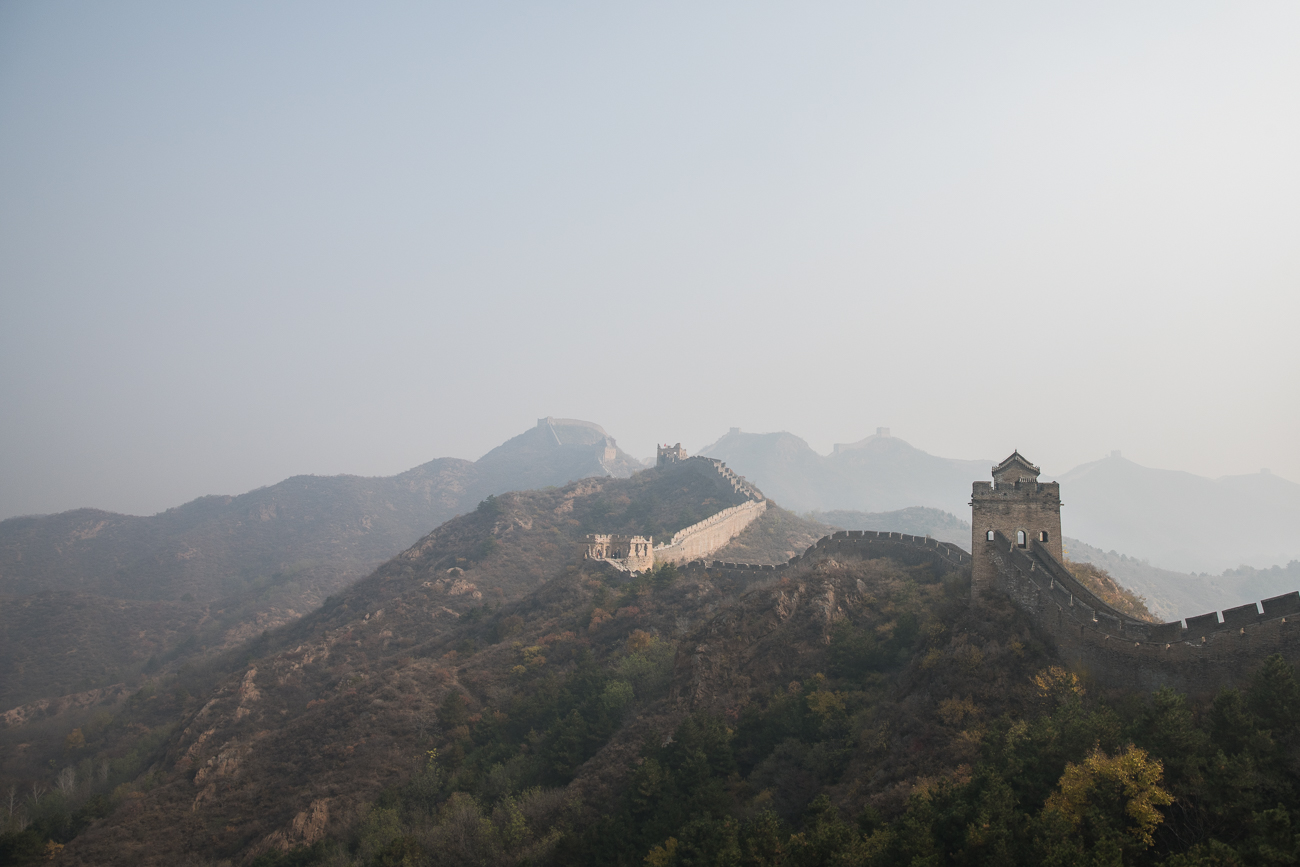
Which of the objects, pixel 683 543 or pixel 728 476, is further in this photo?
pixel 728 476

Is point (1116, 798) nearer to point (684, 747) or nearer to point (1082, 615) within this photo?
point (1082, 615)

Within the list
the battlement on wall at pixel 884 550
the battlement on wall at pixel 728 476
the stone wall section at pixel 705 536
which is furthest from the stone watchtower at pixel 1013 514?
the battlement on wall at pixel 728 476

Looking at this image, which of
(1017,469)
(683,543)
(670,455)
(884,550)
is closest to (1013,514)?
(1017,469)

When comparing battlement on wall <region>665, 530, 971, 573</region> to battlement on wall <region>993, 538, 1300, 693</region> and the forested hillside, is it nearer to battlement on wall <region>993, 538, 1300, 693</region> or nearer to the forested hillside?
the forested hillside

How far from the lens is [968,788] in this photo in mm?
15508

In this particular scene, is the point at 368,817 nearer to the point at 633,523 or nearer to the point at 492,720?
the point at 492,720

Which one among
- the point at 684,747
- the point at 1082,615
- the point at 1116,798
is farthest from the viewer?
the point at 684,747

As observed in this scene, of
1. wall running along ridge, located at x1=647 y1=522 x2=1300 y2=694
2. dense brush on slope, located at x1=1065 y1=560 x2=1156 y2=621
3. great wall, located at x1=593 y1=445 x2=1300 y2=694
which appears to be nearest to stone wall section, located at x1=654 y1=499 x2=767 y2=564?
great wall, located at x1=593 y1=445 x2=1300 y2=694

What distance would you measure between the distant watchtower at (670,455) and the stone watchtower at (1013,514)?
84545 mm

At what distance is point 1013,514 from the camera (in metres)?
22.9

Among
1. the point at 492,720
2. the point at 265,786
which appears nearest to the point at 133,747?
the point at 265,786

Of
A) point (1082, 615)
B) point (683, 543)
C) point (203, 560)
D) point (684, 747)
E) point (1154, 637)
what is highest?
point (1082, 615)

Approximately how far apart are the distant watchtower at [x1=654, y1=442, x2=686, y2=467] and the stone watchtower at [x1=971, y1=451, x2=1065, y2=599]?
84545 millimetres

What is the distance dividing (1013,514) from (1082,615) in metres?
4.69
